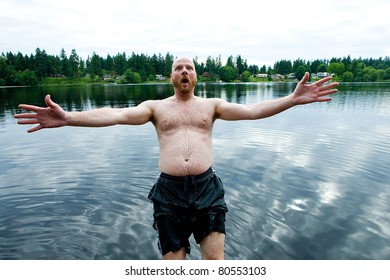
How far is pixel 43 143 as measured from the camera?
56.3ft

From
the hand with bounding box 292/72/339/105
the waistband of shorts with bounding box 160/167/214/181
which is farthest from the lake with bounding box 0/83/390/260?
the hand with bounding box 292/72/339/105

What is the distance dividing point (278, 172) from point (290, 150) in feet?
13.5

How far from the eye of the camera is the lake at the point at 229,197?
21.5ft

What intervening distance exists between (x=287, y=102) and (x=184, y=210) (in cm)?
223

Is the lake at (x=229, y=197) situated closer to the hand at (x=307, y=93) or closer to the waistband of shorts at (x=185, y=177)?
the waistband of shorts at (x=185, y=177)

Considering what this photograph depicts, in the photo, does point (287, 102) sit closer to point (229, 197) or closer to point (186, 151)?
point (186, 151)

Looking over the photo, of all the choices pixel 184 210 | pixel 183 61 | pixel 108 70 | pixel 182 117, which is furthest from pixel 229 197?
pixel 108 70

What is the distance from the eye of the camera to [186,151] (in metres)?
4.22

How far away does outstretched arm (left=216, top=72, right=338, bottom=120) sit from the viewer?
400 cm

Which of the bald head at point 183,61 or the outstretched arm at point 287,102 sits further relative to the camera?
the bald head at point 183,61

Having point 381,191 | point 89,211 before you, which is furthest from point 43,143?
point 381,191

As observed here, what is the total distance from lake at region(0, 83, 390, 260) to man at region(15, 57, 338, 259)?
2329 mm

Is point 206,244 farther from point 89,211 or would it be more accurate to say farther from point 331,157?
point 331,157

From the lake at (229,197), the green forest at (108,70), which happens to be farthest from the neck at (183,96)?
the green forest at (108,70)
